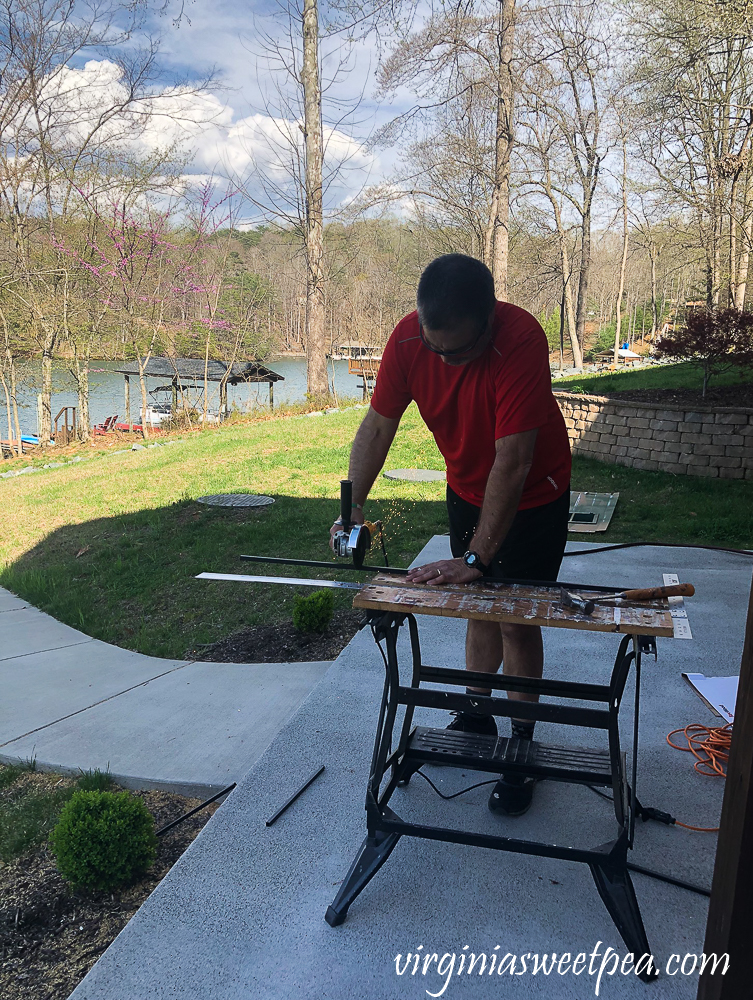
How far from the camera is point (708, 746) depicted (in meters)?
2.55

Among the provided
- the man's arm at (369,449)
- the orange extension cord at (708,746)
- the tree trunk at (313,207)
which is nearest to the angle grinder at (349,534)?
the man's arm at (369,449)

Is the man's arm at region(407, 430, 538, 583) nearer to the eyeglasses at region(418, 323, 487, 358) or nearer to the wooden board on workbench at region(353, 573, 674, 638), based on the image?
the wooden board on workbench at region(353, 573, 674, 638)

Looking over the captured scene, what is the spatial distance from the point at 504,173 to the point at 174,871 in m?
10.8

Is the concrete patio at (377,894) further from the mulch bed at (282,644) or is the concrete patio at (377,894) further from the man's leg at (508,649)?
the mulch bed at (282,644)

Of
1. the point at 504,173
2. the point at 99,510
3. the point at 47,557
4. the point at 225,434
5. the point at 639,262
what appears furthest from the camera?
the point at 639,262

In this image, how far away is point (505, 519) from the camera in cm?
202

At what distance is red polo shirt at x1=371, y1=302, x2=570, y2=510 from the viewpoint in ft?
6.61

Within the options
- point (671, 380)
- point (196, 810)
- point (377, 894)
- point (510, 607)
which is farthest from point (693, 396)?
point (377, 894)

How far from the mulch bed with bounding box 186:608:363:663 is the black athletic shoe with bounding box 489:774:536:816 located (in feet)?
6.07

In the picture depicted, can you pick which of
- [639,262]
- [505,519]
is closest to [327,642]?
[505,519]

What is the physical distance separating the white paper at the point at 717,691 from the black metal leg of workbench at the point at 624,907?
1288mm

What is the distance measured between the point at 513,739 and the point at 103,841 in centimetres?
123

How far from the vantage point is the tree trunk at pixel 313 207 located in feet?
45.9

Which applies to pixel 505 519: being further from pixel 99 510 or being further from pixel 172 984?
pixel 99 510
